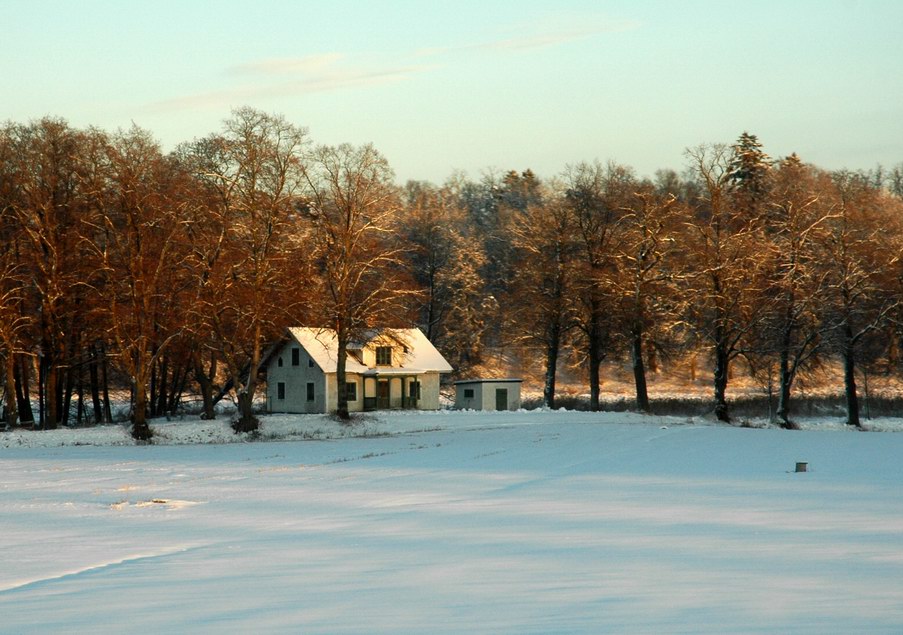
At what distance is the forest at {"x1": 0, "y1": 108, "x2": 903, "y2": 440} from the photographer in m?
49.4

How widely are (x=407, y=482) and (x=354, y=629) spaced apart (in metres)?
17.3

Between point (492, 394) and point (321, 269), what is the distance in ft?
48.3

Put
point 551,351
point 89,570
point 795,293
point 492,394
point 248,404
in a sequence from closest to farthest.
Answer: point 89,570 < point 248,404 < point 795,293 < point 551,351 < point 492,394

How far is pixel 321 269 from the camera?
6341 cm

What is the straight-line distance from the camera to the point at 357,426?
177ft

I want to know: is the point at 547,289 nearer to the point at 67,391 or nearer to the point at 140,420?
the point at 140,420

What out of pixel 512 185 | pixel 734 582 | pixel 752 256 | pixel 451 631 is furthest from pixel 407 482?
pixel 512 185

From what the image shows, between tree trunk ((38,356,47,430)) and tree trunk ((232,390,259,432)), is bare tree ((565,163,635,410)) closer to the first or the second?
tree trunk ((232,390,259,432))

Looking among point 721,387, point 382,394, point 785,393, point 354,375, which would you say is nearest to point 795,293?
point 785,393

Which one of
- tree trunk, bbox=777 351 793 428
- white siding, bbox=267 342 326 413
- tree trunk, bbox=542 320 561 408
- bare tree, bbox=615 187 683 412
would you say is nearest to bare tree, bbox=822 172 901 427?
tree trunk, bbox=777 351 793 428

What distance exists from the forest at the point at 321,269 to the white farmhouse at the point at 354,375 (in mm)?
4093

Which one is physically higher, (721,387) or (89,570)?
(721,387)

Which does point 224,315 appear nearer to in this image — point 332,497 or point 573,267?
point 573,267

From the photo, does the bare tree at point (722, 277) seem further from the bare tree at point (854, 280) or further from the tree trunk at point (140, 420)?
the tree trunk at point (140, 420)
